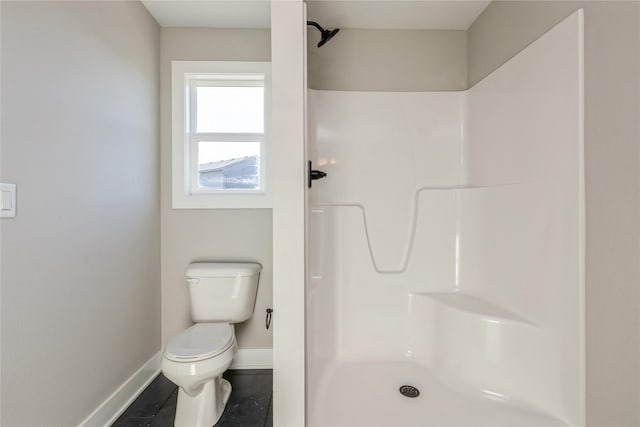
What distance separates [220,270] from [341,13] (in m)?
1.76

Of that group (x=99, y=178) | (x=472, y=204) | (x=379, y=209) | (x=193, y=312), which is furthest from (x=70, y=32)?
(x=472, y=204)

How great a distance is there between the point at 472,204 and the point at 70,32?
2213mm

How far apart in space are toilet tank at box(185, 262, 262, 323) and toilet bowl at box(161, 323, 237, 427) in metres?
0.21

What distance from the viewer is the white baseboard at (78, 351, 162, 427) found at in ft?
4.31

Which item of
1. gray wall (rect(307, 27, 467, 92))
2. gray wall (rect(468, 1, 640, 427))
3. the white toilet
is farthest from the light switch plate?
gray wall (rect(468, 1, 640, 427))

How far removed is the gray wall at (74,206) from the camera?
99cm

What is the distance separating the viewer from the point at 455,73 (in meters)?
1.87

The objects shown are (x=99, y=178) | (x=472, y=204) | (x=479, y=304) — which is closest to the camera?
(x=99, y=178)

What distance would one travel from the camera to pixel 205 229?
1.92m

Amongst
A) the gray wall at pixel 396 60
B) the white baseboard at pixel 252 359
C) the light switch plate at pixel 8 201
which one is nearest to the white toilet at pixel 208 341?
the white baseboard at pixel 252 359

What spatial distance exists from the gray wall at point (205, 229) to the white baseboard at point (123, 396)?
19cm

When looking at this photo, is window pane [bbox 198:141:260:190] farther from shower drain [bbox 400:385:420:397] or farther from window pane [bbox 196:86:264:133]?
shower drain [bbox 400:385:420:397]

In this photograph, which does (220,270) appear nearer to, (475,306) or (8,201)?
(8,201)

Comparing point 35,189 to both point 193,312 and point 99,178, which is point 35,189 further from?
point 193,312
